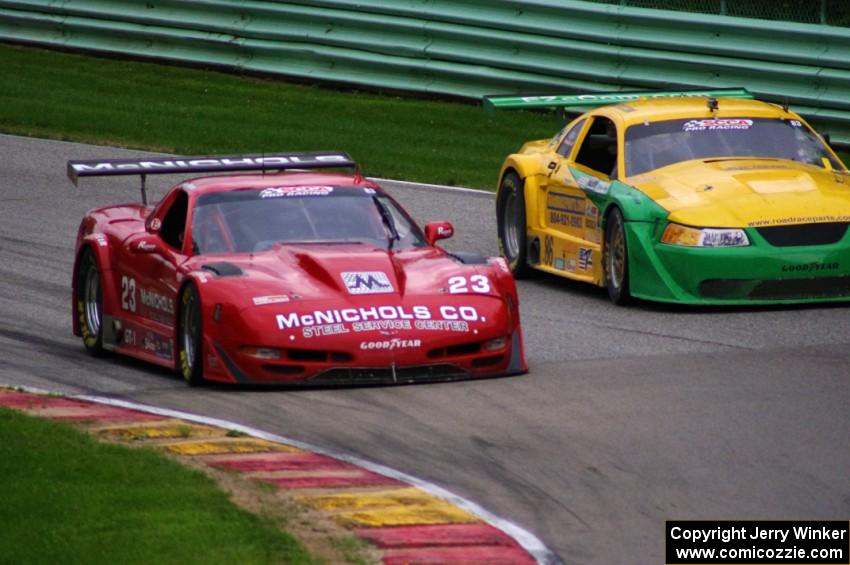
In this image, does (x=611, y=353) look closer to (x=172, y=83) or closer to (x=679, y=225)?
(x=679, y=225)

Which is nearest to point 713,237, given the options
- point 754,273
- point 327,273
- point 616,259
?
point 754,273

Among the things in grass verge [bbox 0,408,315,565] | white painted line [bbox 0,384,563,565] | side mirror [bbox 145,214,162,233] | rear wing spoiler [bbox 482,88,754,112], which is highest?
rear wing spoiler [bbox 482,88,754,112]

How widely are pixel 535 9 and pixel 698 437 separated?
14678 millimetres

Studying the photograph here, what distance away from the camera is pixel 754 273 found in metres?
12.9

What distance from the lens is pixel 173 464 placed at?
8430 mm

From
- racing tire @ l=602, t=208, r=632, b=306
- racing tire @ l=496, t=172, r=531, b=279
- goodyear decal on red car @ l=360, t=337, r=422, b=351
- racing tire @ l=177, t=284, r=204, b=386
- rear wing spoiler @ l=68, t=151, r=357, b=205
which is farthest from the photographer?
racing tire @ l=496, t=172, r=531, b=279

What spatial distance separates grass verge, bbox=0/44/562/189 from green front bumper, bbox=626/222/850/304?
22.3ft

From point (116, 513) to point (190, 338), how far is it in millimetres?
3477

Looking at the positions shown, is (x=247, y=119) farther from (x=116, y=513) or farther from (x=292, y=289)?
(x=116, y=513)

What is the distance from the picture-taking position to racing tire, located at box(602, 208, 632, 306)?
527 inches

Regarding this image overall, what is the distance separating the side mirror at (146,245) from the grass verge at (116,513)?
2726 mm

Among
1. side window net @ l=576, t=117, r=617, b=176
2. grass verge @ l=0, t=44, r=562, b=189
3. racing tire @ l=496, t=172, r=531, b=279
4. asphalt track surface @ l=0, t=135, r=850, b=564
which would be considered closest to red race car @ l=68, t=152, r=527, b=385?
asphalt track surface @ l=0, t=135, r=850, b=564

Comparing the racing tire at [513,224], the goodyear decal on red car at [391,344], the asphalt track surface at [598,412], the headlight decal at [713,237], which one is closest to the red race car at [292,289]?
the goodyear decal on red car at [391,344]

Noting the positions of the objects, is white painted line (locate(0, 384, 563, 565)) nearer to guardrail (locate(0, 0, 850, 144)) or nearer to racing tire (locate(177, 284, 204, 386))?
racing tire (locate(177, 284, 204, 386))
